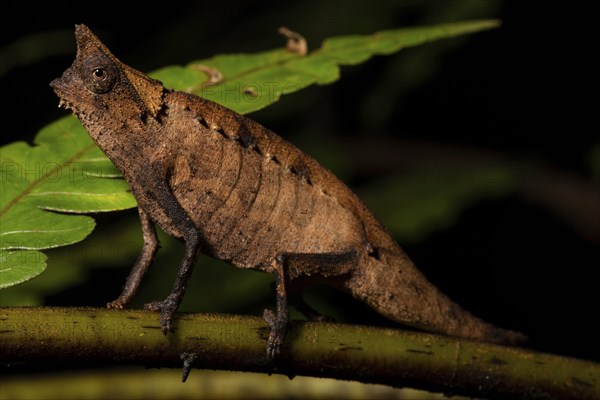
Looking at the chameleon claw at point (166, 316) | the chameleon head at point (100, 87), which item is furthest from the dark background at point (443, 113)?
the chameleon claw at point (166, 316)

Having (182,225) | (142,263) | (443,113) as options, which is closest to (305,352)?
(182,225)

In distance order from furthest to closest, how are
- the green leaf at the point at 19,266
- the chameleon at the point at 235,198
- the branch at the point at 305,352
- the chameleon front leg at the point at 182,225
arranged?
the chameleon at the point at 235,198 → the chameleon front leg at the point at 182,225 → the green leaf at the point at 19,266 → the branch at the point at 305,352

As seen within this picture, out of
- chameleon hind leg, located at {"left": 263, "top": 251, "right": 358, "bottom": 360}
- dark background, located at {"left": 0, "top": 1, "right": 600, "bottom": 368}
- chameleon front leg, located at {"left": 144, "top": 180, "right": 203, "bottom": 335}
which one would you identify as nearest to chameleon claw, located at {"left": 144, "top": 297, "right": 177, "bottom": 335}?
chameleon front leg, located at {"left": 144, "top": 180, "right": 203, "bottom": 335}

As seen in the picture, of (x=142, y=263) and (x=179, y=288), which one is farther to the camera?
(x=142, y=263)

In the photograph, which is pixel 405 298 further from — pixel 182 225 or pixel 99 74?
pixel 99 74

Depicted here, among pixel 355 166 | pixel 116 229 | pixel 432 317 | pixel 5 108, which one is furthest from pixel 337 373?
pixel 5 108

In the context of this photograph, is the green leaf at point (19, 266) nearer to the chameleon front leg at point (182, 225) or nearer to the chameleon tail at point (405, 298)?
the chameleon front leg at point (182, 225)
